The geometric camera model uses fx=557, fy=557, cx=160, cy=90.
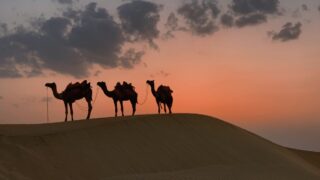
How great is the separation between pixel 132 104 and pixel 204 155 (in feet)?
22.3

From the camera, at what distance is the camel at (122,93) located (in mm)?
31078

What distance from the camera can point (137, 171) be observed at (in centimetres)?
2316

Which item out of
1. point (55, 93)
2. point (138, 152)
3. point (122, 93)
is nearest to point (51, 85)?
point (55, 93)

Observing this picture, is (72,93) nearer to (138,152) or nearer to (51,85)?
(51,85)

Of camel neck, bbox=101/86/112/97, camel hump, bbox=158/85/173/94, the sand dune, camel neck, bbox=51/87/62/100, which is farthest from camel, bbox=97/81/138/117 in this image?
camel neck, bbox=51/87/62/100

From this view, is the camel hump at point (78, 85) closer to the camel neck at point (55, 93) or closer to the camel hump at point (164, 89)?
the camel neck at point (55, 93)

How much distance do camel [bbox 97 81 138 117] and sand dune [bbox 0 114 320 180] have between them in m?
2.24

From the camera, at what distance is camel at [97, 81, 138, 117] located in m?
31.1

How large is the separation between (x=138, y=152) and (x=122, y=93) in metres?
6.82

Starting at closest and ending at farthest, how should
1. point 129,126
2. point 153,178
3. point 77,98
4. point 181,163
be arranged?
1. point 153,178
2. point 181,163
3. point 129,126
4. point 77,98

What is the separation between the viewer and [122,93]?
102 feet

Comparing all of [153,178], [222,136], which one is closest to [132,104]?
[222,136]

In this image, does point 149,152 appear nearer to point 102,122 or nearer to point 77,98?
point 102,122

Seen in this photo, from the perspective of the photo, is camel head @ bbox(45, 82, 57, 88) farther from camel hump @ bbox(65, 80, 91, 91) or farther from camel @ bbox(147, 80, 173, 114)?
camel @ bbox(147, 80, 173, 114)
